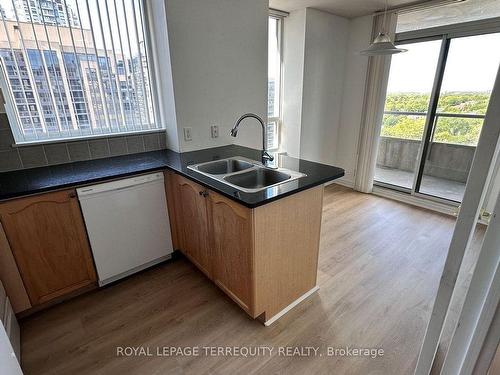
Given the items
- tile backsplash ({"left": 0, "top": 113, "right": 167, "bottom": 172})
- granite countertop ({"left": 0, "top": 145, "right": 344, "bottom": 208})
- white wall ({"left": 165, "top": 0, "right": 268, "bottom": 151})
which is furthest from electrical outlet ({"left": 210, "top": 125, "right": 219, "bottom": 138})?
tile backsplash ({"left": 0, "top": 113, "right": 167, "bottom": 172})

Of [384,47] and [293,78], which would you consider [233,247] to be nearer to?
[384,47]

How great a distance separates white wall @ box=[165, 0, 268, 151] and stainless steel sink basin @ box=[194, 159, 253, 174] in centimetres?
45

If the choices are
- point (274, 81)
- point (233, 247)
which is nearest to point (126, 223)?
point (233, 247)

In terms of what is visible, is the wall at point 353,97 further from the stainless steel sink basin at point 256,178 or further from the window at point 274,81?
the stainless steel sink basin at point 256,178

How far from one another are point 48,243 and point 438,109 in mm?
4072

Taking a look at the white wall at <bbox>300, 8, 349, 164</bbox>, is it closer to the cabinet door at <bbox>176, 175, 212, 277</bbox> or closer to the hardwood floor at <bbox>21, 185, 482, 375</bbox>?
the hardwood floor at <bbox>21, 185, 482, 375</bbox>

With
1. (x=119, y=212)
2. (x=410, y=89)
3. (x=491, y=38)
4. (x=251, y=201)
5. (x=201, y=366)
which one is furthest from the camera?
(x=410, y=89)

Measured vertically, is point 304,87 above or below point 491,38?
below

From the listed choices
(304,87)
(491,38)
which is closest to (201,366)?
(304,87)

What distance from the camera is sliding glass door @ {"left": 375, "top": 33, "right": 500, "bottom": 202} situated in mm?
2836

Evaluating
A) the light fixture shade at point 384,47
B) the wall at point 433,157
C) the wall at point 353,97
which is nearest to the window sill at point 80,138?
the light fixture shade at point 384,47

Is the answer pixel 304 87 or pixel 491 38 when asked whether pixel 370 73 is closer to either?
pixel 304 87

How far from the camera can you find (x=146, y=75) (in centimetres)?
230

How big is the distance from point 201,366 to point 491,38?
3936mm
